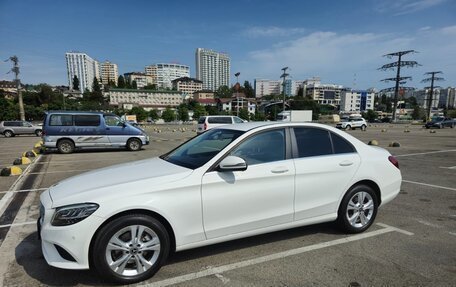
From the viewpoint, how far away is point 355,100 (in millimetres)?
156500

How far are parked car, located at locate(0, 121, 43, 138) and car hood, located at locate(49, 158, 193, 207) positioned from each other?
99.0ft

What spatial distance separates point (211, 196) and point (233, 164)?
0.42m

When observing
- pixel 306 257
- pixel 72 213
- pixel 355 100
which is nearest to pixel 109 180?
pixel 72 213

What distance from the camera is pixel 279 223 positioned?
3.57m

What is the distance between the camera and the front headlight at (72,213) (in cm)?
272

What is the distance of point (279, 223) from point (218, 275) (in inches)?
38.7

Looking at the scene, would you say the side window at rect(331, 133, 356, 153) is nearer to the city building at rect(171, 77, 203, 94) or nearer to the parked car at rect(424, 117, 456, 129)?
the parked car at rect(424, 117, 456, 129)

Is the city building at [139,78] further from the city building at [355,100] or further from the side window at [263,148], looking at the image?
the side window at [263,148]

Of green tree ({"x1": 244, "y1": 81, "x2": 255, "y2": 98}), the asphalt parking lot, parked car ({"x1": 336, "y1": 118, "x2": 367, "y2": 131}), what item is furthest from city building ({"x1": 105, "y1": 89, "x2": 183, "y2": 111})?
the asphalt parking lot

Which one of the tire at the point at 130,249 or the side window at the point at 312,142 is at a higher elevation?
the side window at the point at 312,142

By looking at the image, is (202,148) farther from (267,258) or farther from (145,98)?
(145,98)

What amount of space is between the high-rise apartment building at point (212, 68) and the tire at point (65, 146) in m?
175

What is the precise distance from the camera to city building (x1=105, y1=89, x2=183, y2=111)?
5418 inches

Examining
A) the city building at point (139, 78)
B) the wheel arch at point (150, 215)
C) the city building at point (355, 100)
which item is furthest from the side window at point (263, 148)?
the city building at point (139, 78)
